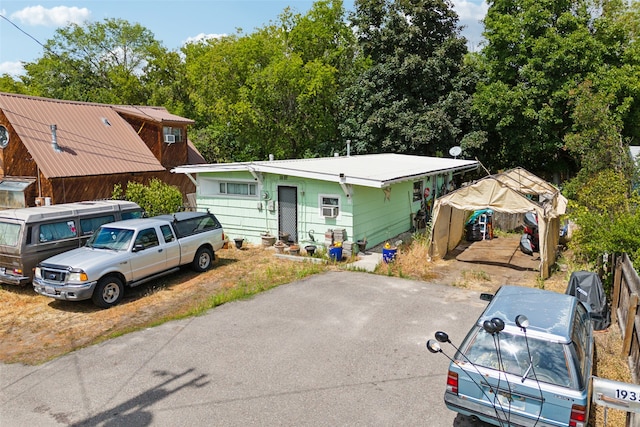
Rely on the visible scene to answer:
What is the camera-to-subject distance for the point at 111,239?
38.4 ft

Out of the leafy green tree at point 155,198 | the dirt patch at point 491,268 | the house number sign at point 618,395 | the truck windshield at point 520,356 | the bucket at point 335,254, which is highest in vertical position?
the leafy green tree at point 155,198

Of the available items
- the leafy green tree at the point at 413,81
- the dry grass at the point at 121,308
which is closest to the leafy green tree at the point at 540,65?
the leafy green tree at the point at 413,81

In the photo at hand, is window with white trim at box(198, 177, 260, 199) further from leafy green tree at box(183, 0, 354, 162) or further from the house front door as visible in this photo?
leafy green tree at box(183, 0, 354, 162)

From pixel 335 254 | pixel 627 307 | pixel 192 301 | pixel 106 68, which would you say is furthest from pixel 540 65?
pixel 106 68

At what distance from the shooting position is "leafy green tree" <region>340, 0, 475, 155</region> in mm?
26516

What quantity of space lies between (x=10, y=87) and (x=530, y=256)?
2053 inches

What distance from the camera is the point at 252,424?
20.0 ft

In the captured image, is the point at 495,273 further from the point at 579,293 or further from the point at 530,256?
the point at 579,293

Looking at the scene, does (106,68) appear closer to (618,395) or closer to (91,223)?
(91,223)

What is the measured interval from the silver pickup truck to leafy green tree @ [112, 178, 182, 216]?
225 inches

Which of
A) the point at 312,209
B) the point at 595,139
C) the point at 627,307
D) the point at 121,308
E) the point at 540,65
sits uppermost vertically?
the point at 540,65

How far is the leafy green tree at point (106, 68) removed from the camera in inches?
1620

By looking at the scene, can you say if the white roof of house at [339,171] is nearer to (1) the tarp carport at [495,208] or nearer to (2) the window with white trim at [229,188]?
(2) the window with white trim at [229,188]

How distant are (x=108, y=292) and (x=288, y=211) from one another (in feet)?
23.1
